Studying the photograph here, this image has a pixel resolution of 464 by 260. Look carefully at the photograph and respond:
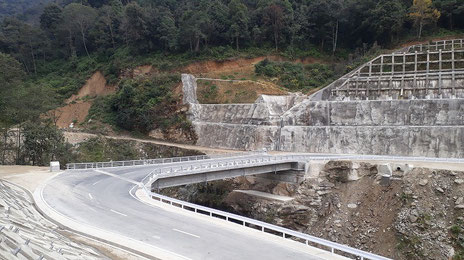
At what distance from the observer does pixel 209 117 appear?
189ft

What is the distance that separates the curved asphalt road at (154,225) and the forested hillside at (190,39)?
27.0 metres

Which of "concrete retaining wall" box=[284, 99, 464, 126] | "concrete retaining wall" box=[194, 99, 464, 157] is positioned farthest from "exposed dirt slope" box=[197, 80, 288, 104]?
"concrete retaining wall" box=[284, 99, 464, 126]

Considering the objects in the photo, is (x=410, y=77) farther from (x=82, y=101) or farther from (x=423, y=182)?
(x=82, y=101)

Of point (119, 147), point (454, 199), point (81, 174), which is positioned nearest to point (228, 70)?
point (119, 147)

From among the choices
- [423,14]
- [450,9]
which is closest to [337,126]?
[423,14]

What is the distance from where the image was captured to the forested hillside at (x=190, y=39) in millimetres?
62156

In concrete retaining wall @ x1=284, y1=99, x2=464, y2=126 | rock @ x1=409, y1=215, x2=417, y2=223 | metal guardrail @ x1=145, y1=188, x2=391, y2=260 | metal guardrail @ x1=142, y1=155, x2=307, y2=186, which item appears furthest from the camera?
concrete retaining wall @ x1=284, y1=99, x2=464, y2=126

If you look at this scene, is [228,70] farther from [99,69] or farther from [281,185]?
[281,185]

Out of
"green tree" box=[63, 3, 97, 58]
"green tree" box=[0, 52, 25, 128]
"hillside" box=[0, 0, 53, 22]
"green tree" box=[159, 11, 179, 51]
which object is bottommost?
"green tree" box=[0, 52, 25, 128]

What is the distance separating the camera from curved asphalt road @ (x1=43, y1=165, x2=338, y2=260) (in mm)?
14555

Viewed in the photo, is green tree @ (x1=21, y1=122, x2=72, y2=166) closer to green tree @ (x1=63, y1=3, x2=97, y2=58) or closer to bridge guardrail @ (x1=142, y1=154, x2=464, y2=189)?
bridge guardrail @ (x1=142, y1=154, x2=464, y2=189)

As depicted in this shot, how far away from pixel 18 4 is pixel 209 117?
162 meters

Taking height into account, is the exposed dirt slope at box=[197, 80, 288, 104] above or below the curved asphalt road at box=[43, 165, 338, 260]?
above

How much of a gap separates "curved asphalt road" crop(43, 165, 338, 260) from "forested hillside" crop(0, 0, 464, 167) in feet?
88.6
